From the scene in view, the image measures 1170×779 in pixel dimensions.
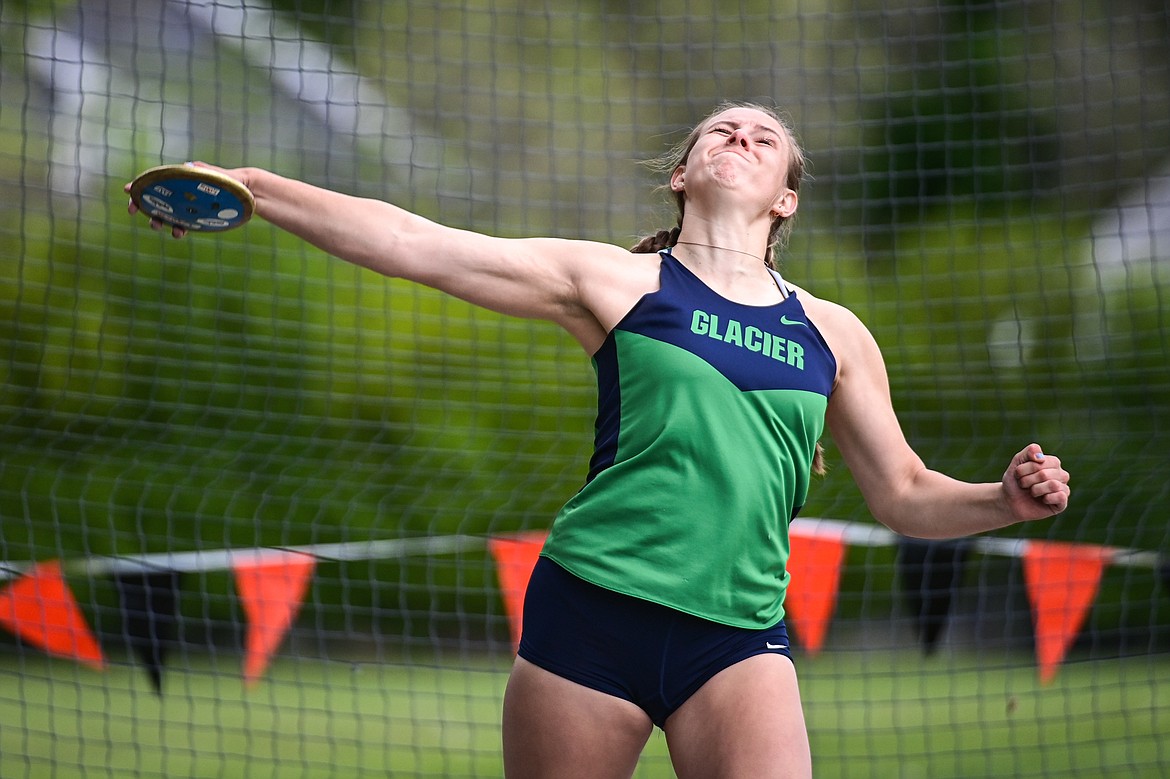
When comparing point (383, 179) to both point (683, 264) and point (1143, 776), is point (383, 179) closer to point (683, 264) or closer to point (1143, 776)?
point (1143, 776)

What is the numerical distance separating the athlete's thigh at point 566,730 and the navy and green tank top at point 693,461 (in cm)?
20

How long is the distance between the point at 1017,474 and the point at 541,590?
889mm

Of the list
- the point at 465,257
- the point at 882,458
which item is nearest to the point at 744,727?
the point at 882,458

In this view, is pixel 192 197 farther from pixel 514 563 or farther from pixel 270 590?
pixel 270 590

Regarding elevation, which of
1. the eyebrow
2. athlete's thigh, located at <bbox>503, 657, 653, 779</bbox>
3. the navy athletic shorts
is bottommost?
athlete's thigh, located at <bbox>503, 657, 653, 779</bbox>

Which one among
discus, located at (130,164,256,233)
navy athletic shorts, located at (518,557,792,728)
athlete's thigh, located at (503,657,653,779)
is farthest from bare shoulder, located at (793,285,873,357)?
discus, located at (130,164,256,233)

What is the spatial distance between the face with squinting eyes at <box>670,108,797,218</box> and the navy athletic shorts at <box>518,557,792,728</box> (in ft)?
2.81

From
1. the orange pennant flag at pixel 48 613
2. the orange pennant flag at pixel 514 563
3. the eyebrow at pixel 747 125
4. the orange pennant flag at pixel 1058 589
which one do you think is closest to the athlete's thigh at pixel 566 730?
the eyebrow at pixel 747 125

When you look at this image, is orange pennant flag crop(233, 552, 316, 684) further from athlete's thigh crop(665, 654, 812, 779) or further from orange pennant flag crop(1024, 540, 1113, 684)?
athlete's thigh crop(665, 654, 812, 779)

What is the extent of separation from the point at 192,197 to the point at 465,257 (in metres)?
0.49

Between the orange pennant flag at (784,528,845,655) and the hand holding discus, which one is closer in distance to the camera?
the hand holding discus

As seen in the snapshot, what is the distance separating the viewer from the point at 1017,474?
225cm

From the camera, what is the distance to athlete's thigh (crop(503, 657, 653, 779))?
2.17 meters

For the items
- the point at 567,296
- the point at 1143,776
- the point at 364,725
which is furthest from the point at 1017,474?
the point at 364,725
